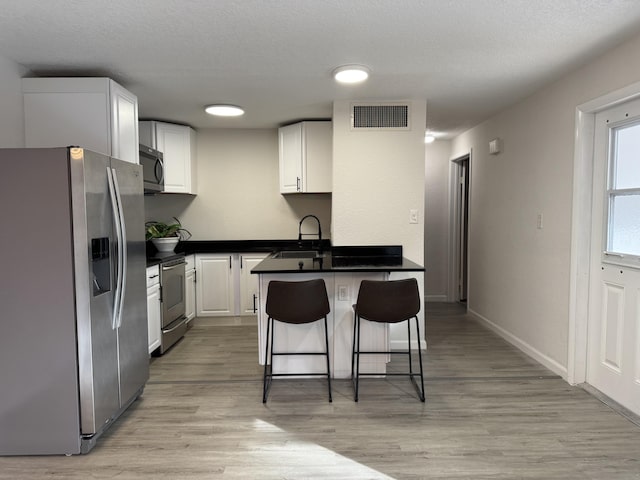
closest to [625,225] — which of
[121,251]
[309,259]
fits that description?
[309,259]

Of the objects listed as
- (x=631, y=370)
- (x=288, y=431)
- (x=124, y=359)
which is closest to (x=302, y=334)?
(x=288, y=431)

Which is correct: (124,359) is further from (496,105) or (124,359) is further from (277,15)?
(496,105)

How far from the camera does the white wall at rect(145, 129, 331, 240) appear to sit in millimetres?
4898

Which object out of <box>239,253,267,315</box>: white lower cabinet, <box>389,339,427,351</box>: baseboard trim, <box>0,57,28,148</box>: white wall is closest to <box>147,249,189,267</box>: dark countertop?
<box>239,253,267,315</box>: white lower cabinet

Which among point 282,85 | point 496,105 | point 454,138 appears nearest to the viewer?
point 282,85

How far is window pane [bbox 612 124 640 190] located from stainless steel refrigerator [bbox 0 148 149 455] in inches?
127

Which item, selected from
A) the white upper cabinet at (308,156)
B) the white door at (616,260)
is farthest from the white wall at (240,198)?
the white door at (616,260)

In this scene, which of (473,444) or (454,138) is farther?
(454,138)

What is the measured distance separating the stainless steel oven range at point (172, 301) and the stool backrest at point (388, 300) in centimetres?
200

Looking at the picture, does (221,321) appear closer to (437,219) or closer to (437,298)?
(437,298)

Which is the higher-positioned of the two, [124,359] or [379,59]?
[379,59]

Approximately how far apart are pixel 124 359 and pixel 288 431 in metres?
1.10

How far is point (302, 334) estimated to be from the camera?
2.97 metres

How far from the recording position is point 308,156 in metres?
4.31
